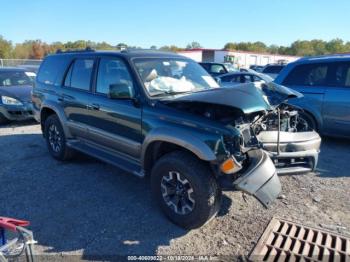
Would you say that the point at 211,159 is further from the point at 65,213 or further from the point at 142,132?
the point at 65,213

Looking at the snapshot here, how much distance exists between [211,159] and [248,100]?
765 mm

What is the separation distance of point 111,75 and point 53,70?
71.7 inches

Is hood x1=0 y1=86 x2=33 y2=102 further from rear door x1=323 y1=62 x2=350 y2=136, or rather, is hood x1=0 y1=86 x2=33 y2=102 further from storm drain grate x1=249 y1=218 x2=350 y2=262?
storm drain grate x1=249 y1=218 x2=350 y2=262

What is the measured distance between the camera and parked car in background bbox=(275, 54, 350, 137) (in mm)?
6180

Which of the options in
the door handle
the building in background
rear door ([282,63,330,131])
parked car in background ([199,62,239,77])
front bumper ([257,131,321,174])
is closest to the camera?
front bumper ([257,131,321,174])

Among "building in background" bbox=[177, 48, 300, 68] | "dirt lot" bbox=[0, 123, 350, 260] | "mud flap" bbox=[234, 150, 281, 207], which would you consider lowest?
"dirt lot" bbox=[0, 123, 350, 260]

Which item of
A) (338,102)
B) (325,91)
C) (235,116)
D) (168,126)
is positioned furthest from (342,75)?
(168,126)

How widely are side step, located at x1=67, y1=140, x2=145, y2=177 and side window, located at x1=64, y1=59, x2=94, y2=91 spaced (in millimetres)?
873

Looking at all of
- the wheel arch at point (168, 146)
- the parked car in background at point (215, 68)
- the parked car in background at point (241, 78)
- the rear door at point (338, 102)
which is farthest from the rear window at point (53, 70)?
the parked car in background at point (215, 68)

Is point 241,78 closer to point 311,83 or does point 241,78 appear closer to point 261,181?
point 311,83

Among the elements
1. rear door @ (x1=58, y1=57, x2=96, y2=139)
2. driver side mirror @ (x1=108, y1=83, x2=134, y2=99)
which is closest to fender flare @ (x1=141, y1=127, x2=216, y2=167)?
driver side mirror @ (x1=108, y1=83, x2=134, y2=99)

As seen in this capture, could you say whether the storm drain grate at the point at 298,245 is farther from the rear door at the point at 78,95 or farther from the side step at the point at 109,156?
the rear door at the point at 78,95

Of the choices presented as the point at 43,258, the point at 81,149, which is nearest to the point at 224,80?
the point at 81,149

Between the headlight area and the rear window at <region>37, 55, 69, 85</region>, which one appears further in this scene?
the rear window at <region>37, 55, 69, 85</region>
